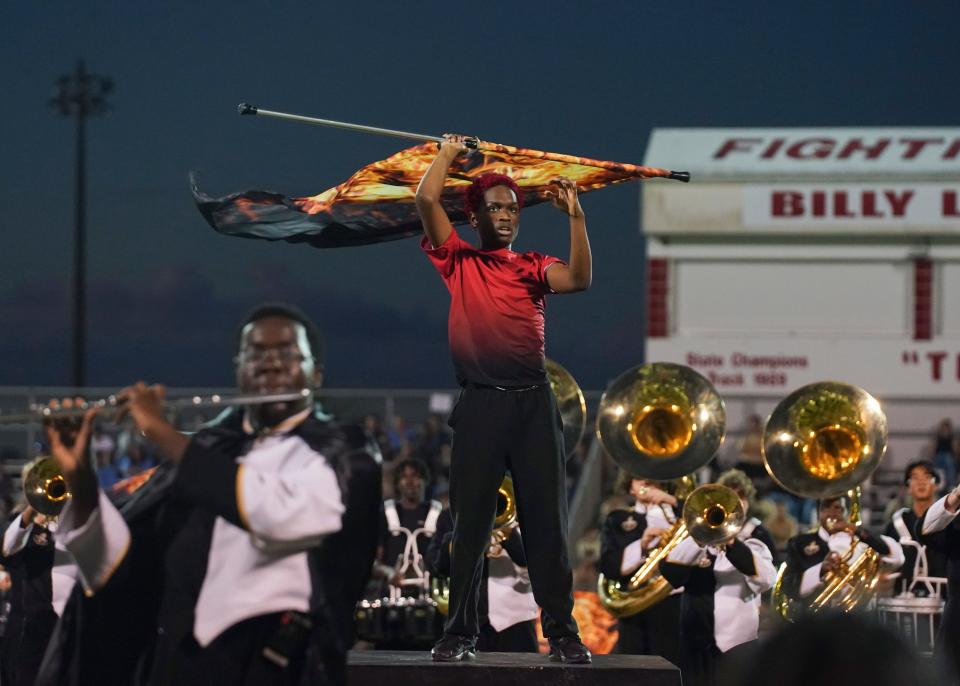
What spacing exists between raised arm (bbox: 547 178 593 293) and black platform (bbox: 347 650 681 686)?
138cm

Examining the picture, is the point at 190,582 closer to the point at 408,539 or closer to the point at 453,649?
the point at 453,649

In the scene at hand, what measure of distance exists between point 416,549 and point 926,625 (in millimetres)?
3206

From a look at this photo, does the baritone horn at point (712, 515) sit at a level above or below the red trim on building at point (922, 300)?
below

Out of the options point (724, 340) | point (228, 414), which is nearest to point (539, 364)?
point (228, 414)

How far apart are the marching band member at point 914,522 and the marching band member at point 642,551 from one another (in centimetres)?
129

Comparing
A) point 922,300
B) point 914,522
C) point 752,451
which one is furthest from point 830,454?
point 922,300

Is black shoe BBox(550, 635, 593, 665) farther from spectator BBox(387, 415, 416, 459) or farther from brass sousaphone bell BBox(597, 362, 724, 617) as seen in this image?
spectator BBox(387, 415, 416, 459)

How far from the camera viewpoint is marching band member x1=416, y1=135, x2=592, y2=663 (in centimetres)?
596

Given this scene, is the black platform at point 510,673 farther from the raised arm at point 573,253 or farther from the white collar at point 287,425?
the white collar at point 287,425

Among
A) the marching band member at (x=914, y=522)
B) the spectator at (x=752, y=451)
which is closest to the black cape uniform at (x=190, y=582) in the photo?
the marching band member at (x=914, y=522)

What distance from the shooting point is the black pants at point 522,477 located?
235 inches

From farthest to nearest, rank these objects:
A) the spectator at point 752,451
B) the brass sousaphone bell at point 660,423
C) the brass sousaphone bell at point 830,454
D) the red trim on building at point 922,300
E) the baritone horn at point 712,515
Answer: the red trim on building at point 922,300, the spectator at point 752,451, the brass sousaphone bell at point 830,454, the brass sousaphone bell at point 660,423, the baritone horn at point 712,515

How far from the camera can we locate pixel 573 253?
580 cm

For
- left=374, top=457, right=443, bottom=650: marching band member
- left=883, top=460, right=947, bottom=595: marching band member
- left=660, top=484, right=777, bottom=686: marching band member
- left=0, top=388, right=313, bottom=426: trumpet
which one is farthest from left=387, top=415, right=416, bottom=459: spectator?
left=0, top=388, right=313, bottom=426: trumpet
